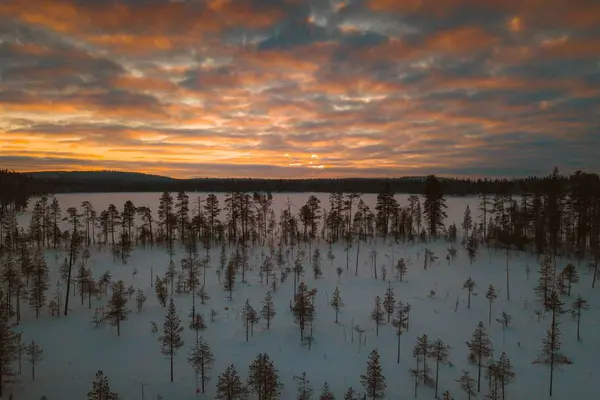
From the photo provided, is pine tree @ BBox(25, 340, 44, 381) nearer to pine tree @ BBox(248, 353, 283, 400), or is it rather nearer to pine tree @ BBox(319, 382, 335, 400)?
pine tree @ BBox(248, 353, 283, 400)

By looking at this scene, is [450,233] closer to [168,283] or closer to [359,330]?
[359,330]

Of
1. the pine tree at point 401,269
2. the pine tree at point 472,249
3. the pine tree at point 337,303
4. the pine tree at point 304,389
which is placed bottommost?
the pine tree at point 304,389

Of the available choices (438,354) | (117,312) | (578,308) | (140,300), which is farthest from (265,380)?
(578,308)

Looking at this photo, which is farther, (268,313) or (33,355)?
(268,313)

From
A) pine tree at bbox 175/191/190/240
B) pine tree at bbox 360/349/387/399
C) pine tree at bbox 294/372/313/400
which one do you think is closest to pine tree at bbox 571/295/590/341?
pine tree at bbox 360/349/387/399

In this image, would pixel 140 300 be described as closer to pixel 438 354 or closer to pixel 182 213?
pixel 182 213

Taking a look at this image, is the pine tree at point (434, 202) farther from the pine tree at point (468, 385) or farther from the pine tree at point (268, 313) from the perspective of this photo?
the pine tree at point (268, 313)

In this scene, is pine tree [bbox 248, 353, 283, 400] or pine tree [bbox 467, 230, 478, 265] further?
pine tree [bbox 467, 230, 478, 265]

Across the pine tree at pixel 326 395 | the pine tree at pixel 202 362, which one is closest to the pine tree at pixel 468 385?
the pine tree at pixel 326 395
